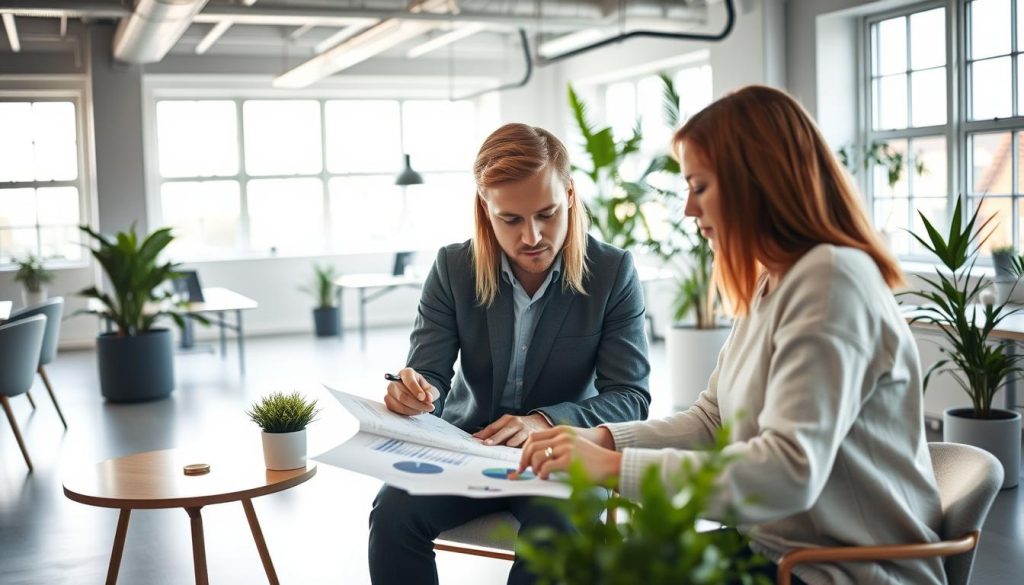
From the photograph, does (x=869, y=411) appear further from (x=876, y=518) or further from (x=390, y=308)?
(x=390, y=308)

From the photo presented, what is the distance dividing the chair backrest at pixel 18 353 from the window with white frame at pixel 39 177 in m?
5.57

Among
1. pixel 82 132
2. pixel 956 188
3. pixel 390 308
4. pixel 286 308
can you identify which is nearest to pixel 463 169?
pixel 390 308

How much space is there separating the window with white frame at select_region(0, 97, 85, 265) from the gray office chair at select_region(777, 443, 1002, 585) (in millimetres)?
9849

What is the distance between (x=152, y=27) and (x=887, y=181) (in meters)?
5.16

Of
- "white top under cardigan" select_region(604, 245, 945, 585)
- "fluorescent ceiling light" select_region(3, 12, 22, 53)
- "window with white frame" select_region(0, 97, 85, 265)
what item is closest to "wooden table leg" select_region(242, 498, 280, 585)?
"white top under cardigan" select_region(604, 245, 945, 585)

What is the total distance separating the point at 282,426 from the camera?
101 inches

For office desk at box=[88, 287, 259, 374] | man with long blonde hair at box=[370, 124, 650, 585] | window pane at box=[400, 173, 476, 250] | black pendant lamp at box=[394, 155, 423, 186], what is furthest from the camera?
window pane at box=[400, 173, 476, 250]

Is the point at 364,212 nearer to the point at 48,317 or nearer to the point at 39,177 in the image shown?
the point at 39,177

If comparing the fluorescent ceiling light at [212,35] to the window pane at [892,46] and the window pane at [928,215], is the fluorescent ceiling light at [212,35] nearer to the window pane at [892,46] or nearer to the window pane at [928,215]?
the window pane at [892,46]

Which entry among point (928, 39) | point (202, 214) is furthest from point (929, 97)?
point (202, 214)

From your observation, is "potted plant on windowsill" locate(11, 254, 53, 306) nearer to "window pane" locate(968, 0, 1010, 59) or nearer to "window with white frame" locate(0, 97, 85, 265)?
"window with white frame" locate(0, 97, 85, 265)

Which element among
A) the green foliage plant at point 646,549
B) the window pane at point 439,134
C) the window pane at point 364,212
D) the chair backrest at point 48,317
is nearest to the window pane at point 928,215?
the chair backrest at point 48,317

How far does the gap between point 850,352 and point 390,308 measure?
9.96 meters

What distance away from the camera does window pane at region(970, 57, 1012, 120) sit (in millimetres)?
6035
